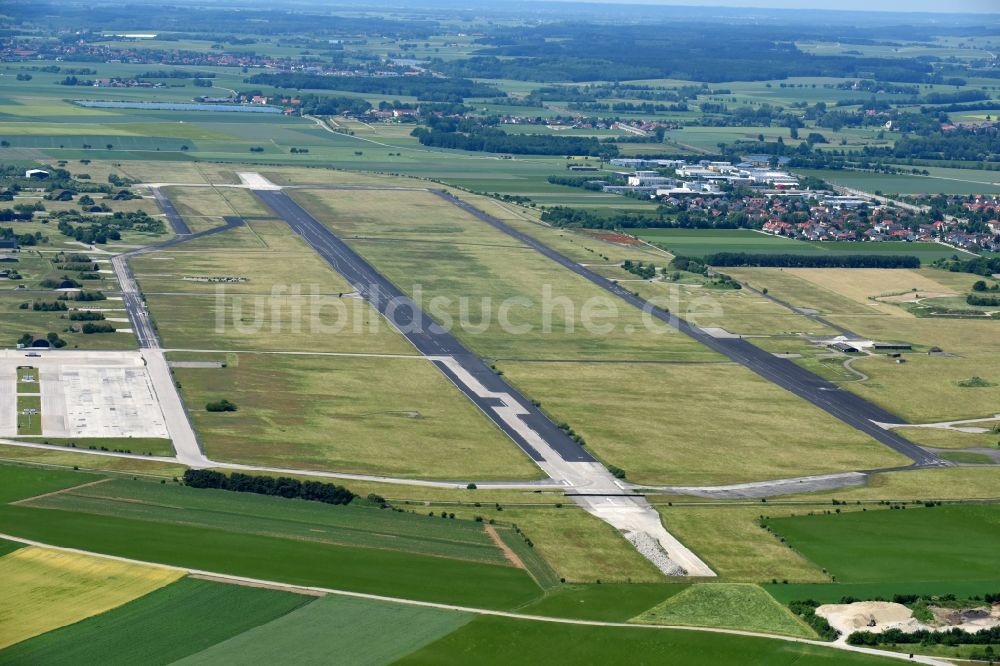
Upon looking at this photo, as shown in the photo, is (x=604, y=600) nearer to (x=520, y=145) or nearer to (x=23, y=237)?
(x=23, y=237)

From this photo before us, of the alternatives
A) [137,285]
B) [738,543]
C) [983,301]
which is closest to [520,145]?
[983,301]

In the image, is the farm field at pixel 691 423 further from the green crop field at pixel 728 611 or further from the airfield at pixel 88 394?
the airfield at pixel 88 394

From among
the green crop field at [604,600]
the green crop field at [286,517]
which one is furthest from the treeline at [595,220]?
the green crop field at [604,600]

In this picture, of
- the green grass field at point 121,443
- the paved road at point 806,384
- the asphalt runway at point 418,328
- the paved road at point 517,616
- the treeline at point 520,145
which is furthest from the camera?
the treeline at point 520,145

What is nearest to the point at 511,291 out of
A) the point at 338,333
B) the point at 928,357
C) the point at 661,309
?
the point at 661,309

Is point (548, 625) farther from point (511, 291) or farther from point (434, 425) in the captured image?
point (511, 291)

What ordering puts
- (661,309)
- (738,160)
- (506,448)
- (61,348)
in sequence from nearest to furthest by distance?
(506,448) < (61,348) < (661,309) < (738,160)
